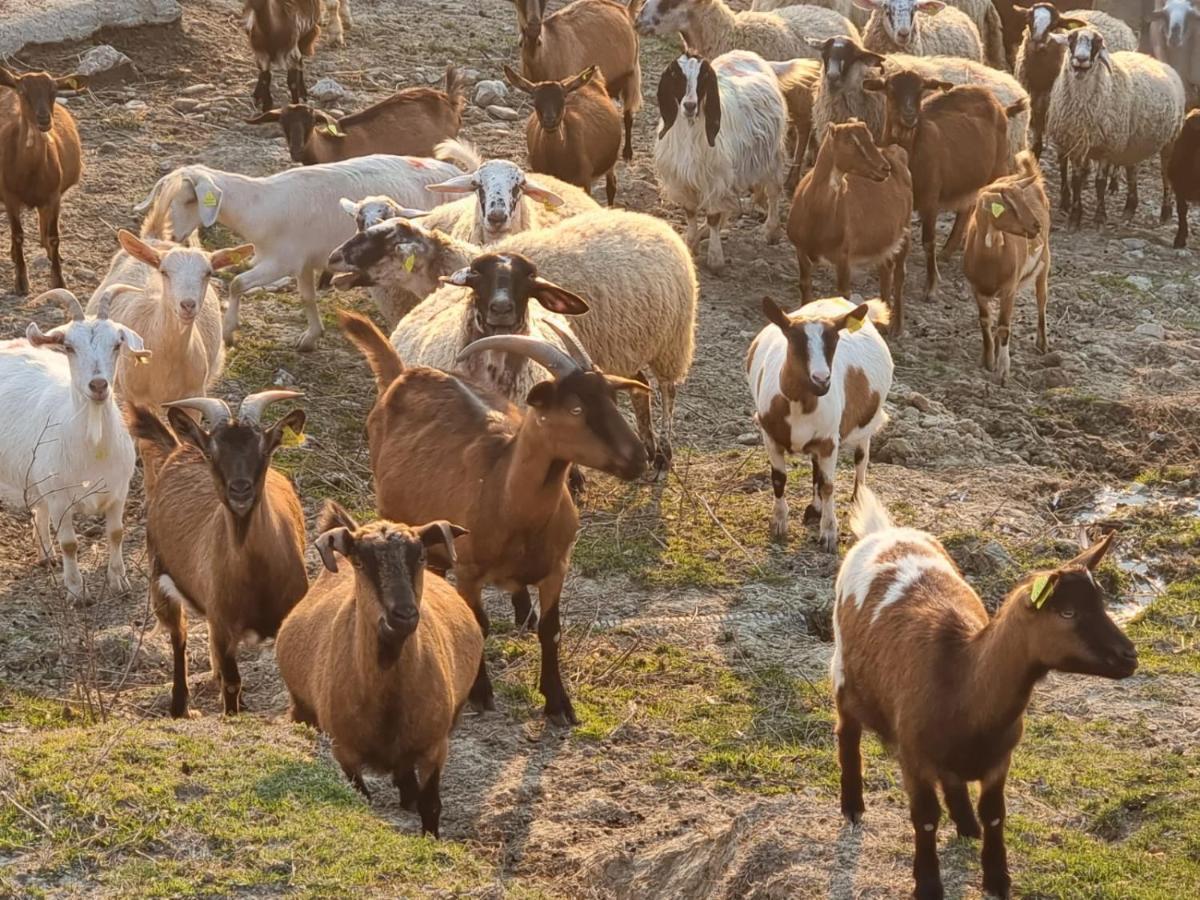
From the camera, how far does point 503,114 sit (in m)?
15.7

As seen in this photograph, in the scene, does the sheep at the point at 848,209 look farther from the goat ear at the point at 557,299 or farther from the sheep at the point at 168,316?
the sheep at the point at 168,316

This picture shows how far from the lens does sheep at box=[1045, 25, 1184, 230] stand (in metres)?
16.4

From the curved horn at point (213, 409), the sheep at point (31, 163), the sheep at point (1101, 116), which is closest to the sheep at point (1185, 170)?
the sheep at point (1101, 116)

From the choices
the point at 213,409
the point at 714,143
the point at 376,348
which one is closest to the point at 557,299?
the point at 376,348

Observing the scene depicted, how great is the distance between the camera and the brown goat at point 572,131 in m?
12.8

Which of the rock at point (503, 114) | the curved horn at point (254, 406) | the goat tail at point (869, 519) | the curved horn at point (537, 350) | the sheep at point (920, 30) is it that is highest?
the curved horn at point (537, 350)

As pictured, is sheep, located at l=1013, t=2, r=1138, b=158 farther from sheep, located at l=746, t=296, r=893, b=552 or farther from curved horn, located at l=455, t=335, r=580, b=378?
curved horn, located at l=455, t=335, r=580, b=378

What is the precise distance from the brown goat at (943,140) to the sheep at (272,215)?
171 inches

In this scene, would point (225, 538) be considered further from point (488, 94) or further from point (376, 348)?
point (488, 94)

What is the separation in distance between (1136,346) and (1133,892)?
8.17 m

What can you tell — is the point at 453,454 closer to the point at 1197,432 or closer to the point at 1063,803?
the point at 1063,803

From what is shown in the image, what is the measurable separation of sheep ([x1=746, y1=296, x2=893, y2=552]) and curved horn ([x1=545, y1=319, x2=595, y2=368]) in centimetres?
98

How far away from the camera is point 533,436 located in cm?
686

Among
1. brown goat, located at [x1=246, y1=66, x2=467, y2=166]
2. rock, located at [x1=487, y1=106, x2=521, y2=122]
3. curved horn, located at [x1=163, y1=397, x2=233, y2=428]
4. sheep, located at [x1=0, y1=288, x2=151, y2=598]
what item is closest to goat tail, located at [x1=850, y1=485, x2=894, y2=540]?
curved horn, located at [x1=163, y1=397, x2=233, y2=428]
